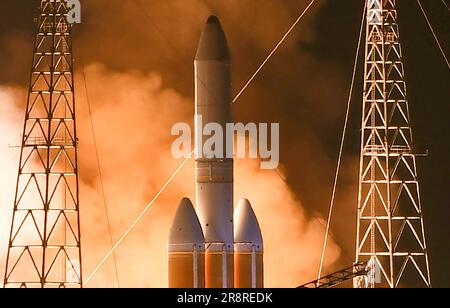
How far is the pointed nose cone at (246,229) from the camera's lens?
67.4m

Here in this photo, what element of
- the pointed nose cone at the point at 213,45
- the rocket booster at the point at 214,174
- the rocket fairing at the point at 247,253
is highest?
the pointed nose cone at the point at 213,45

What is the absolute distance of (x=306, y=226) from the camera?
76.8 meters

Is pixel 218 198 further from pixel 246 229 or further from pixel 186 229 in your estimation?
pixel 186 229

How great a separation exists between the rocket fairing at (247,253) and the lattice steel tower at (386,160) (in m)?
3.22

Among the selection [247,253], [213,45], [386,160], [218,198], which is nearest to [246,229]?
[247,253]

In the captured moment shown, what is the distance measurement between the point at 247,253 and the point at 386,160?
5.40m

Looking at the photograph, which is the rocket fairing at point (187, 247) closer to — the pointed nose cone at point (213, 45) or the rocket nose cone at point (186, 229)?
the rocket nose cone at point (186, 229)

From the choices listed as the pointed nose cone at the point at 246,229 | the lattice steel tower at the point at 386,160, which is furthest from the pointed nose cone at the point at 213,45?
the pointed nose cone at the point at 246,229

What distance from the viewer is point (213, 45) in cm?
6731

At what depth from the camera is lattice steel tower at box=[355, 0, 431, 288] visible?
221ft

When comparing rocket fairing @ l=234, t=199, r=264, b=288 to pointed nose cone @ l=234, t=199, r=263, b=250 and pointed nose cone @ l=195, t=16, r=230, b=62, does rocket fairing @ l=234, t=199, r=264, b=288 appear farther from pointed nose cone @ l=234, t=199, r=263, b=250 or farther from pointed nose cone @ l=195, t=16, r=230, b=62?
pointed nose cone @ l=195, t=16, r=230, b=62

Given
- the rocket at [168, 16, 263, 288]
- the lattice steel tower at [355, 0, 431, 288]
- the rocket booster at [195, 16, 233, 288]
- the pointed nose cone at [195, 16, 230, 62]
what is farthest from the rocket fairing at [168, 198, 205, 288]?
the lattice steel tower at [355, 0, 431, 288]

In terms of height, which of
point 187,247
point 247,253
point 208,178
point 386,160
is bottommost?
point 247,253
